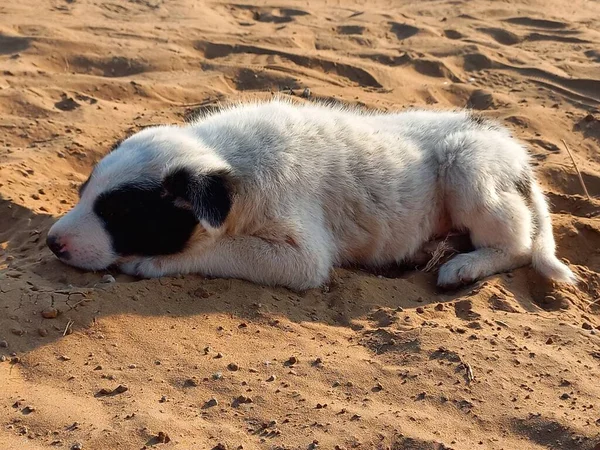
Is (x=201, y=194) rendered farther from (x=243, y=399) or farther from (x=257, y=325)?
(x=243, y=399)

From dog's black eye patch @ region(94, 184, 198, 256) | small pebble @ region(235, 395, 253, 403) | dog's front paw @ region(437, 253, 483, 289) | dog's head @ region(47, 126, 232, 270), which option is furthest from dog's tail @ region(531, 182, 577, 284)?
small pebble @ region(235, 395, 253, 403)

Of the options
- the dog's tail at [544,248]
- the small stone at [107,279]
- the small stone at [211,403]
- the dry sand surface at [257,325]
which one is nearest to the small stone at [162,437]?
the dry sand surface at [257,325]

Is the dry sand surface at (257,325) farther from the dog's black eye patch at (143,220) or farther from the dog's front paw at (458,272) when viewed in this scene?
the dog's black eye patch at (143,220)

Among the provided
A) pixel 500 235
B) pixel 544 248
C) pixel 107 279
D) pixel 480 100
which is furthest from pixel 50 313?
pixel 480 100

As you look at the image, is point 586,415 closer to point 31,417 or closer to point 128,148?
point 31,417

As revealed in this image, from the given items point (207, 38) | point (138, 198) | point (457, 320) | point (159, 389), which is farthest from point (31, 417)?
point (207, 38)

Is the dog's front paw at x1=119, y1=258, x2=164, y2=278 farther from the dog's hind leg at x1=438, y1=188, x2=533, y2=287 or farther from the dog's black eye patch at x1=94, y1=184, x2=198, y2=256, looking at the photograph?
the dog's hind leg at x1=438, y1=188, x2=533, y2=287
